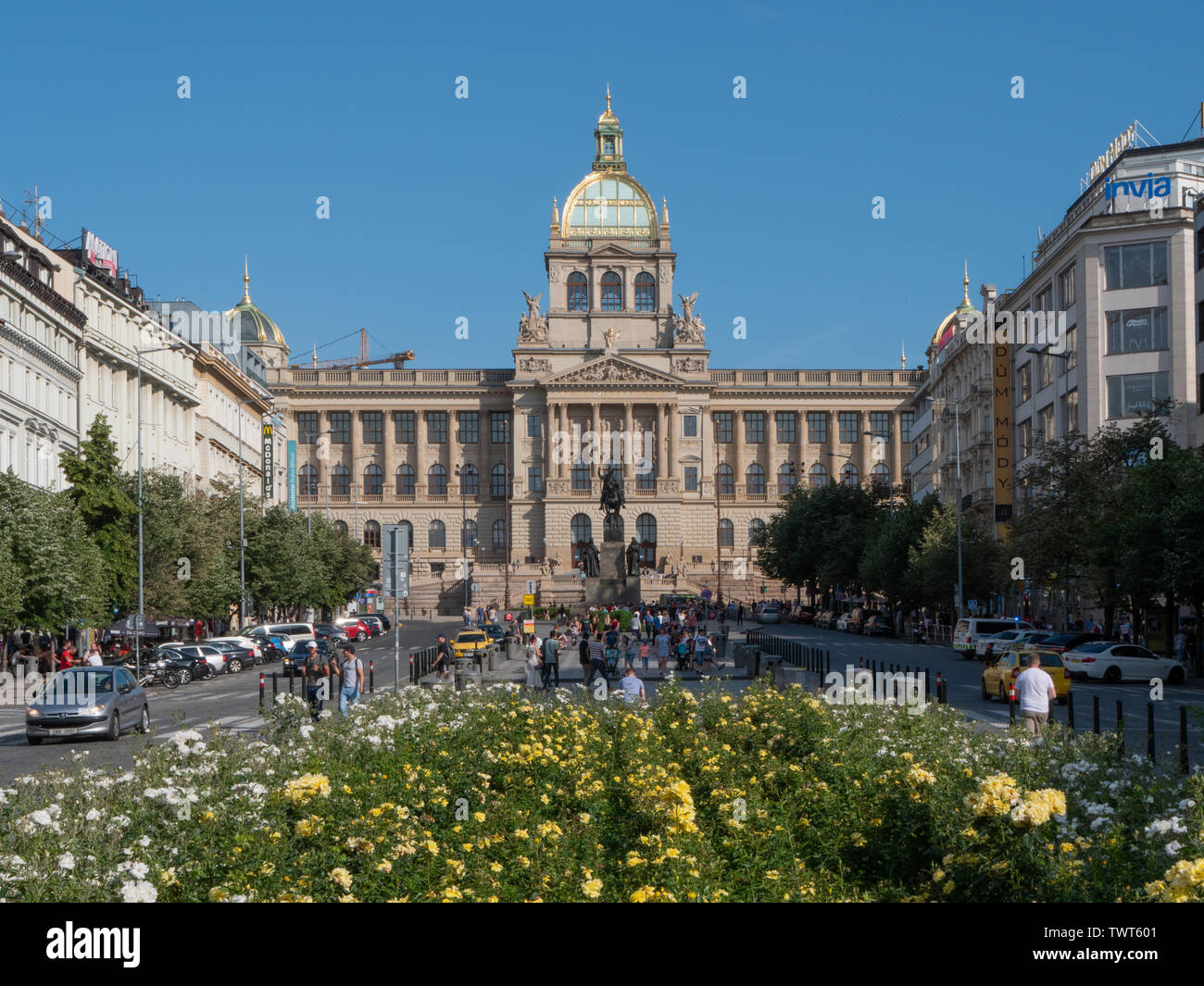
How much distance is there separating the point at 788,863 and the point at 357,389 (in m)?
142

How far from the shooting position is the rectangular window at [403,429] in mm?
152750

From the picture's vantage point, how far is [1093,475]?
186ft

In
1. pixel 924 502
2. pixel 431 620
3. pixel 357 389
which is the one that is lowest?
pixel 431 620

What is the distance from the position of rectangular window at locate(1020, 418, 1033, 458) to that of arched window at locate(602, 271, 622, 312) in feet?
228

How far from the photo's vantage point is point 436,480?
152500 millimetres

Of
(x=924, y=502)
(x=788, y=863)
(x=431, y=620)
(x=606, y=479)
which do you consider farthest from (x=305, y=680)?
(x=431, y=620)

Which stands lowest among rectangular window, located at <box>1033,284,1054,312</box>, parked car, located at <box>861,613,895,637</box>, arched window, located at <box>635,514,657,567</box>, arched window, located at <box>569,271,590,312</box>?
parked car, located at <box>861,613,895,637</box>

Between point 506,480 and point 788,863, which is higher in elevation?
point 506,480

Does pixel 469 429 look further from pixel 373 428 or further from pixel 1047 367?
pixel 1047 367

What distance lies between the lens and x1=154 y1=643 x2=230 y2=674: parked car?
5356cm

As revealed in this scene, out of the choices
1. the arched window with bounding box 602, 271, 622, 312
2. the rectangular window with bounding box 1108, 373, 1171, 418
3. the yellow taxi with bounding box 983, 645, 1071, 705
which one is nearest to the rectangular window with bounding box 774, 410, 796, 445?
the arched window with bounding box 602, 271, 622, 312

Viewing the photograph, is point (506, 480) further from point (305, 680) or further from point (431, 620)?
point (305, 680)

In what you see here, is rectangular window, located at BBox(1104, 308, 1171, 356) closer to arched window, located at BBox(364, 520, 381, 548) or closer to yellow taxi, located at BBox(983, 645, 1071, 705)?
yellow taxi, located at BBox(983, 645, 1071, 705)
